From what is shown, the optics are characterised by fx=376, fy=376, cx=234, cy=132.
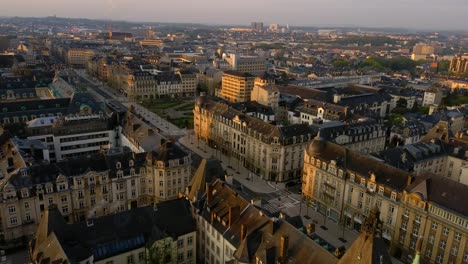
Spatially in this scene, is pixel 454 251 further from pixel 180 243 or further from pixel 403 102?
pixel 403 102

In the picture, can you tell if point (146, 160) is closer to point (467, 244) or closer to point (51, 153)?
point (51, 153)

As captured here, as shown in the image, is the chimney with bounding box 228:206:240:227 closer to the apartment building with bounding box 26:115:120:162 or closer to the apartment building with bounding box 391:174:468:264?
the apartment building with bounding box 391:174:468:264

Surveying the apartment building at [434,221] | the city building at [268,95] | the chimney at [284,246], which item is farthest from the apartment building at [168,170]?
the city building at [268,95]

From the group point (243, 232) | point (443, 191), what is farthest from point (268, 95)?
point (243, 232)

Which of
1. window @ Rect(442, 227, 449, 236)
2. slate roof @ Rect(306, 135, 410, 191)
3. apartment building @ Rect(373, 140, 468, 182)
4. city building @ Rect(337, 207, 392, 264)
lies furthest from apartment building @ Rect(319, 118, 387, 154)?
city building @ Rect(337, 207, 392, 264)

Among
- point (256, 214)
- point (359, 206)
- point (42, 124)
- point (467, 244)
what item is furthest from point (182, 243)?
point (42, 124)
